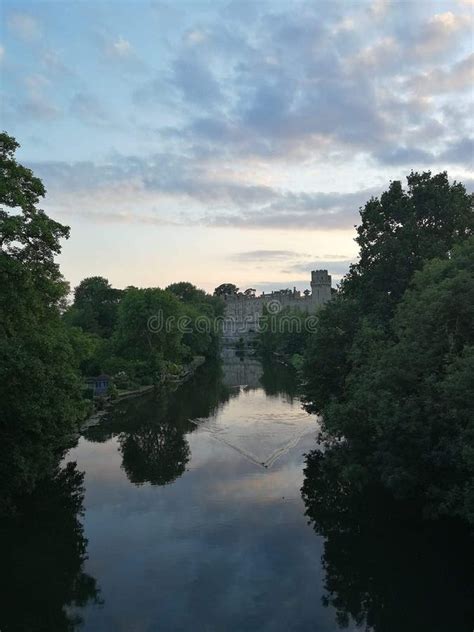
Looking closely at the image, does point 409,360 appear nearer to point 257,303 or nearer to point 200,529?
point 200,529

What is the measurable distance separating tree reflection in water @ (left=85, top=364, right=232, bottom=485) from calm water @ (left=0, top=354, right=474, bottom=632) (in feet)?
0.85

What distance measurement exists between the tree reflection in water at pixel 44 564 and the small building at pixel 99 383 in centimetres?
2709

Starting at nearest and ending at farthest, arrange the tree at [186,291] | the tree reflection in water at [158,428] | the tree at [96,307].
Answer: the tree reflection in water at [158,428]
the tree at [96,307]
the tree at [186,291]

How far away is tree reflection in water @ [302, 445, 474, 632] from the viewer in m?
14.6

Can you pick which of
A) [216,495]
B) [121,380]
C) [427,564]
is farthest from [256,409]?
[427,564]

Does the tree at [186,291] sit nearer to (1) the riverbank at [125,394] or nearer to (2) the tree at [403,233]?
(1) the riverbank at [125,394]

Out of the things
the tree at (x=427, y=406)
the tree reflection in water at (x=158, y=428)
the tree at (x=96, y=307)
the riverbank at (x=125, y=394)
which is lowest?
the tree reflection in water at (x=158, y=428)

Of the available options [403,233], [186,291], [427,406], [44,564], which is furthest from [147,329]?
[186,291]

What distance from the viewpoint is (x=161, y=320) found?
66.4 meters

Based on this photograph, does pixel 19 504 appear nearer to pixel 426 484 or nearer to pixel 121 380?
pixel 426 484

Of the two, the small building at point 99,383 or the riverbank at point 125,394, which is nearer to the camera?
the riverbank at point 125,394

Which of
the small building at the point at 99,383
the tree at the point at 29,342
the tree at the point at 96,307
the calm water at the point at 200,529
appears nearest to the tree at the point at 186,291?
Answer: the tree at the point at 96,307

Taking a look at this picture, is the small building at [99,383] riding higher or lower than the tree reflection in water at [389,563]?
higher

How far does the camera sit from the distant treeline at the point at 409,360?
16.1 m
